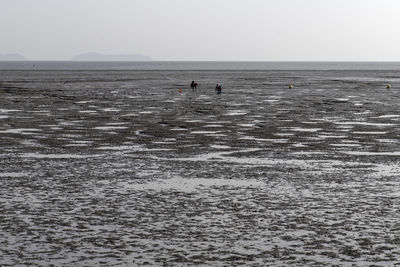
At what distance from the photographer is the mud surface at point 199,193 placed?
13.7m

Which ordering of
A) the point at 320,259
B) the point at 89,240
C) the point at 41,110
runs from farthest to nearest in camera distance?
the point at 41,110
the point at 89,240
the point at 320,259

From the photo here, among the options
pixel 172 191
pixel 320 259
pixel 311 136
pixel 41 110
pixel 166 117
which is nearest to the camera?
pixel 320 259

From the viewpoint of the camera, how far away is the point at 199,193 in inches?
765

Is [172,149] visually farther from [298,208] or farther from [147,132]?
[298,208]

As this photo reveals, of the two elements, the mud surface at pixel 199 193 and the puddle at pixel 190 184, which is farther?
the puddle at pixel 190 184

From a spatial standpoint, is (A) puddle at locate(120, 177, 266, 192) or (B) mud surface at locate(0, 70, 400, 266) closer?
(B) mud surface at locate(0, 70, 400, 266)

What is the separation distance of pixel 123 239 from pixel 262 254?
340 cm

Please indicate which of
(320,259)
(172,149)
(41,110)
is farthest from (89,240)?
(41,110)

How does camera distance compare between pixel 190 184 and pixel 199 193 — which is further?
pixel 190 184

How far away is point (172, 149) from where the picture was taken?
28.4 m

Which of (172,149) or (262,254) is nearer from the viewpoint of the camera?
(262,254)

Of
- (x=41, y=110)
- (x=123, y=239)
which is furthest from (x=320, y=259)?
(x=41, y=110)

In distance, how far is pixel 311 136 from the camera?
32.9m

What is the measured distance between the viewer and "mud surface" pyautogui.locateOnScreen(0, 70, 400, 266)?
13.7 metres
